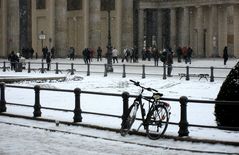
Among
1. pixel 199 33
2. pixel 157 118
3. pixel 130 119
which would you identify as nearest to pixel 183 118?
pixel 157 118

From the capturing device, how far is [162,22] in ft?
301

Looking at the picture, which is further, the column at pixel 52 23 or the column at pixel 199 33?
the column at pixel 199 33

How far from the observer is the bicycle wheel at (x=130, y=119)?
13.6 meters

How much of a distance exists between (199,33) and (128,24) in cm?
1144

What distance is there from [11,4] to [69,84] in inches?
1736

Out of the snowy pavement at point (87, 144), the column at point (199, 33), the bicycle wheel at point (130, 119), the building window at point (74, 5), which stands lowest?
the snowy pavement at point (87, 144)

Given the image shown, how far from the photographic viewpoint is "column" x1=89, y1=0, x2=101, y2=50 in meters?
76.9

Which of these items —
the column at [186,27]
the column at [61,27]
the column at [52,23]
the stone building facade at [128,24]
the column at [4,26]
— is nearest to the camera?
the stone building facade at [128,24]

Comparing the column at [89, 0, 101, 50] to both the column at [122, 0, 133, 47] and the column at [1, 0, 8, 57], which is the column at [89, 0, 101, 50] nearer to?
the column at [122, 0, 133, 47]

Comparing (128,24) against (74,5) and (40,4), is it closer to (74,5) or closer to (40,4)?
(74,5)

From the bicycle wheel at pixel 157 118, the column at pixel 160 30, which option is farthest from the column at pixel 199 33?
the bicycle wheel at pixel 157 118

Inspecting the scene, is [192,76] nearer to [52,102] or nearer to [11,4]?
[52,102]

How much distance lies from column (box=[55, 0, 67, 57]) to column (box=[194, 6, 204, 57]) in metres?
20.4

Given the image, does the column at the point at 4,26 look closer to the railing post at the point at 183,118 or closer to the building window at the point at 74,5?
the building window at the point at 74,5
